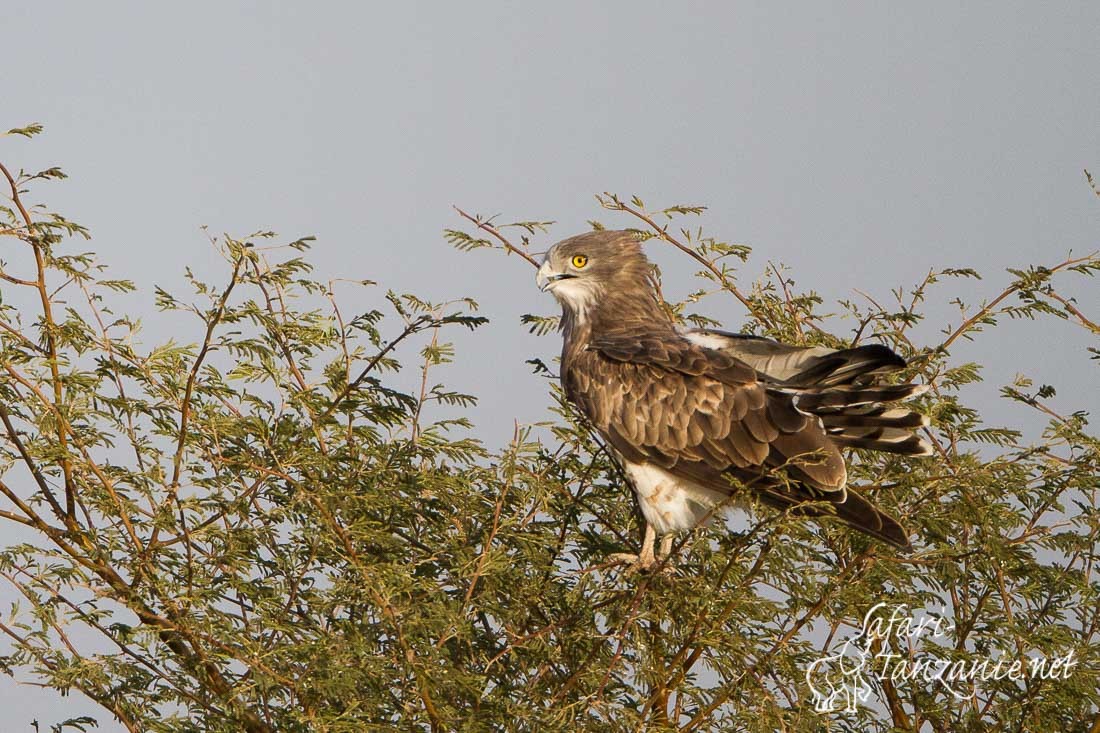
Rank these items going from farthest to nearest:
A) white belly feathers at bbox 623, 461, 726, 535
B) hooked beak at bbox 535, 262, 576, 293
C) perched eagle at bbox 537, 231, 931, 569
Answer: hooked beak at bbox 535, 262, 576, 293 < white belly feathers at bbox 623, 461, 726, 535 < perched eagle at bbox 537, 231, 931, 569

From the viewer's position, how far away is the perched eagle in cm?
A: 551

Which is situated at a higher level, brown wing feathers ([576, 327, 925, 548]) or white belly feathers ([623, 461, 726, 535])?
brown wing feathers ([576, 327, 925, 548])

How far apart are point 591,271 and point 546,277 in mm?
262

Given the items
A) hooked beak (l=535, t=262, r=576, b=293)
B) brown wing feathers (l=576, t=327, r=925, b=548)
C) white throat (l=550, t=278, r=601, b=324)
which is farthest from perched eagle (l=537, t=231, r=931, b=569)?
hooked beak (l=535, t=262, r=576, b=293)

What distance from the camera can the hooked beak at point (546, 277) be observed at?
7020mm

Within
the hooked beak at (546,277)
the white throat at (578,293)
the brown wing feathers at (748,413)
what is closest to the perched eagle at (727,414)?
the brown wing feathers at (748,413)

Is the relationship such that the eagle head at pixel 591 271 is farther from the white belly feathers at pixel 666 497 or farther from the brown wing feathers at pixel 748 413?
the white belly feathers at pixel 666 497

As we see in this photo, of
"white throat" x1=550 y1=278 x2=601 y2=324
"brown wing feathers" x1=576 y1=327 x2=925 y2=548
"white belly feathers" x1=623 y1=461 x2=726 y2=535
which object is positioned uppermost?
"white throat" x1=550 y1=278 x2=601 y2=324

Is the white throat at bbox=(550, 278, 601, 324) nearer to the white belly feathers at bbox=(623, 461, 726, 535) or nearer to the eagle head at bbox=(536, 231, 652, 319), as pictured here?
the eagle head at bbox=(536, 231, 652, 319)

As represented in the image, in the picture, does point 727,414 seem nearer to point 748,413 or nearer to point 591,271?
point 748,413

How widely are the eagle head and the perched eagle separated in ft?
0.82

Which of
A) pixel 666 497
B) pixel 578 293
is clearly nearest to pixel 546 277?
pixel 578 293

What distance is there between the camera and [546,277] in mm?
7043

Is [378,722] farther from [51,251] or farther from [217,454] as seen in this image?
[51,251]
